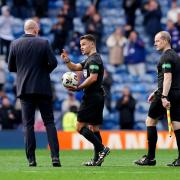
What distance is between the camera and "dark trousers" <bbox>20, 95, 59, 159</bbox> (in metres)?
14.1

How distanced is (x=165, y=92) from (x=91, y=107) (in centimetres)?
125

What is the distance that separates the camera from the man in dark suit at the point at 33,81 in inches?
554

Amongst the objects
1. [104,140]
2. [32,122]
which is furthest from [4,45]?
[32,122]

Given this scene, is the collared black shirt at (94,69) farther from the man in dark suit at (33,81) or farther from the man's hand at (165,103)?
the man's hand at (165,103)

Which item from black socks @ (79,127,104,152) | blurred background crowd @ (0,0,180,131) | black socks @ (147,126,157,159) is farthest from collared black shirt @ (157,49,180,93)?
blurred background crowd @ (0,0,180,131)

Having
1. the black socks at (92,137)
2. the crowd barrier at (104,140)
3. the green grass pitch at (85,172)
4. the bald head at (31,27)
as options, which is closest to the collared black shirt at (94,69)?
the black socks at (92,137)

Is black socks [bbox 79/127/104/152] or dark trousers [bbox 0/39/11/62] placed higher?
dark trousers [bbox 0/39/11/62]

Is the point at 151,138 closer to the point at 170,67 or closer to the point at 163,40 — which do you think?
the point at 170,67

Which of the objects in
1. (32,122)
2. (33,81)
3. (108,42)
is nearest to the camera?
(33,81)

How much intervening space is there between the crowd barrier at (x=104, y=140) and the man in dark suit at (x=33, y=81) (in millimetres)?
10131

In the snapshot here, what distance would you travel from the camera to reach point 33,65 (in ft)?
46.3

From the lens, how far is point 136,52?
28.1 meters

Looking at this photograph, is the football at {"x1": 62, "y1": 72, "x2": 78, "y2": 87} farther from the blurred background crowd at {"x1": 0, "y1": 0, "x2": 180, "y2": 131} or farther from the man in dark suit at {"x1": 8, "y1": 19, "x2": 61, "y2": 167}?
the blurred background crowd at {"x1": 0, "y1": 0, "x2": 180, "y2": 131}

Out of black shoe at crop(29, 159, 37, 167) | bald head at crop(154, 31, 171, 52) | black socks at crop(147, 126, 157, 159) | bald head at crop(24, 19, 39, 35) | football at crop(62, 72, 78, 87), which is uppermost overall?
bald head at crop(24, 19, 39, 35)
